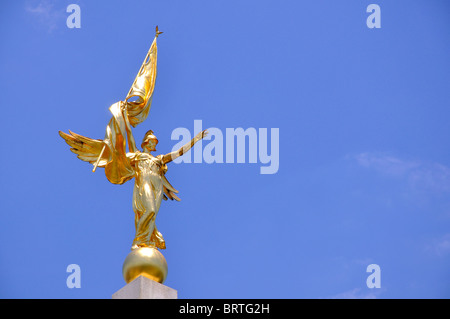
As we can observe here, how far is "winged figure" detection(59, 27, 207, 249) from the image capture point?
91.9 ft

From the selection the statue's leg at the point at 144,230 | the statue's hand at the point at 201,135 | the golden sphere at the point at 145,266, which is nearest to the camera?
the golden sphere at the point at 145,266

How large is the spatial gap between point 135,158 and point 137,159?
7 centimetres

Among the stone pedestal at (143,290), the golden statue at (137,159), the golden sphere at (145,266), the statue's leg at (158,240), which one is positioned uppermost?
the golden statue at (137,159)

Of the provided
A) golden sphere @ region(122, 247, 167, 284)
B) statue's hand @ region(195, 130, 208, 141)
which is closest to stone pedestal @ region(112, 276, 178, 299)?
golden sphere @ region(122, 247, 167, 284)

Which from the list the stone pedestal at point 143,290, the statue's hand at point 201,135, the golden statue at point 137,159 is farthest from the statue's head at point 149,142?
the stone pedestal at point 143,290

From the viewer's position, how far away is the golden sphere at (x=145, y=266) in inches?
1039

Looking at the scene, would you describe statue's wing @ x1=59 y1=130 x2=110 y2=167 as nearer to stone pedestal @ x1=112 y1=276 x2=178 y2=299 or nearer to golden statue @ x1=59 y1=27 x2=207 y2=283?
golden statue @ x1=59 y1=27 x2=207 y2=283

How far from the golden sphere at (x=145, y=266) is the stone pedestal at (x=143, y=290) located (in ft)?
0.97

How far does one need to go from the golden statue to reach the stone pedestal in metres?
1.29

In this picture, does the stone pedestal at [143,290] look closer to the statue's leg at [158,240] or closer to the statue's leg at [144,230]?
the statue's leg at [144,230]

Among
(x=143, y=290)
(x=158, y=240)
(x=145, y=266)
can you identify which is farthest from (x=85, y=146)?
(x=143, y=290)
